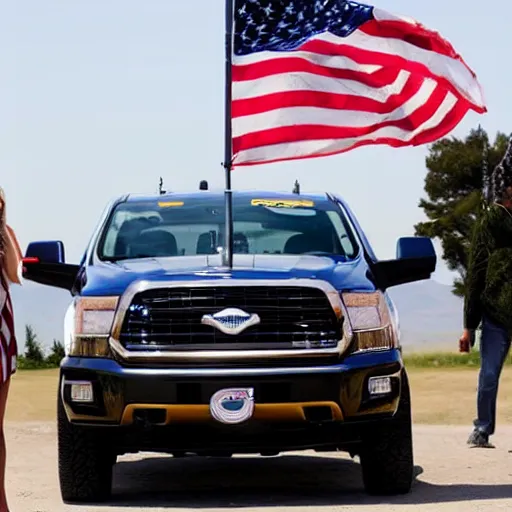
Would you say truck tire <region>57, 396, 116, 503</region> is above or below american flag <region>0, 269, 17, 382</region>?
below

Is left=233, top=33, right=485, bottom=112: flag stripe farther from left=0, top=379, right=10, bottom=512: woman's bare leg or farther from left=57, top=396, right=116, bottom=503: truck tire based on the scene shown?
left=0, top=379, right=10, bottom=512: woman's bare leg

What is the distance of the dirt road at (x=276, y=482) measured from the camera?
9.23 meters

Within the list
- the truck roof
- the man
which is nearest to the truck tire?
the truck roof

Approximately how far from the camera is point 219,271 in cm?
928

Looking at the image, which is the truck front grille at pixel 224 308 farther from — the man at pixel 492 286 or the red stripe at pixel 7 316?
the man at pixel 492 286

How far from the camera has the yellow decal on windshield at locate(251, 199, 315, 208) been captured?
10758 mm

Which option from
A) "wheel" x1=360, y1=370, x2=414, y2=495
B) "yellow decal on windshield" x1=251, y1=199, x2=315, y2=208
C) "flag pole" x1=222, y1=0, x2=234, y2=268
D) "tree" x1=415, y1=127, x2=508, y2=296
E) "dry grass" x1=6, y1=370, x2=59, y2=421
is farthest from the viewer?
Result: "tree" x1=415, y1=127, x2=508, y2=296

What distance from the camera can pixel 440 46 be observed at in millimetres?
11617

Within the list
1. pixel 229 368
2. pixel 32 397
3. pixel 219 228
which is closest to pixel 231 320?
pixel 229 368

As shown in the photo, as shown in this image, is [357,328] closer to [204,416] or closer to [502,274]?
[204,416]

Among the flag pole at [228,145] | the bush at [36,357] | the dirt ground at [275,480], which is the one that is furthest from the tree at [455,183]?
the flag pole at [228,145]

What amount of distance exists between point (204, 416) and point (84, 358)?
2.64 ft

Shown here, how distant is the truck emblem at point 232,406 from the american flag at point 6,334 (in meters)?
1.55

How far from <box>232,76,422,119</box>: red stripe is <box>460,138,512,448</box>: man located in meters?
0.89
